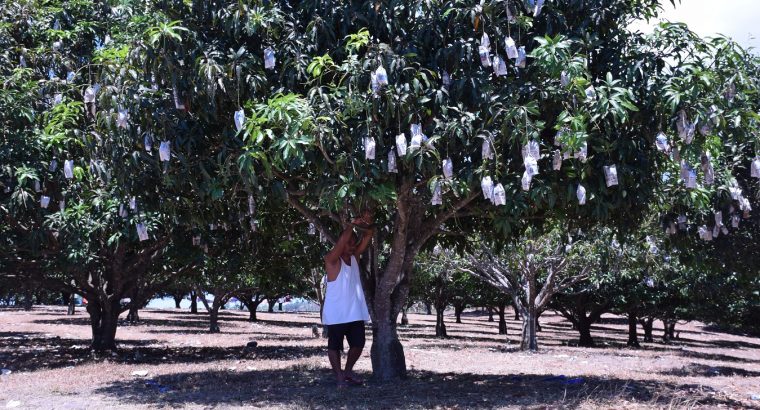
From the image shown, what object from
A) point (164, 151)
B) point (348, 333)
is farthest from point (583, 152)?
point (164, 151)

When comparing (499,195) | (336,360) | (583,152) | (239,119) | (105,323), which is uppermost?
(239,119)

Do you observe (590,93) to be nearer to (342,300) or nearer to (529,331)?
(342,300)

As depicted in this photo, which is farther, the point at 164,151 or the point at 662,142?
the point at 164,151

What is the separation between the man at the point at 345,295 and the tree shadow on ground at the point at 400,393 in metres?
0.66

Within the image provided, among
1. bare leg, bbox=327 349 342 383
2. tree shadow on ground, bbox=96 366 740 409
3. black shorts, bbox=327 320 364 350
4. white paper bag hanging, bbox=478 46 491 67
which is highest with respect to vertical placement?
white paper bag hanging, bbox=478 46 491 67

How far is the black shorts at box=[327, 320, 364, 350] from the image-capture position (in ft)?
27.0

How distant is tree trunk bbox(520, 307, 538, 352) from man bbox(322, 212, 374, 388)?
1566 cm

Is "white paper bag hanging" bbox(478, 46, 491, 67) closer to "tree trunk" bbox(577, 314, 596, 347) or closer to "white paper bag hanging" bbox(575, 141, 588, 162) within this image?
"white paper bag hanging" bbox(575, 141, 588, 162)

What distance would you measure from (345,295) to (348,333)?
19.1 inches

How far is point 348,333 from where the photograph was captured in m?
8.29

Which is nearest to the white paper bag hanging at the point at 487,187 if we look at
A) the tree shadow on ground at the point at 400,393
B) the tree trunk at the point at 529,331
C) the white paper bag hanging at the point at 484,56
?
the white paper bag hanging at the point at 484,56

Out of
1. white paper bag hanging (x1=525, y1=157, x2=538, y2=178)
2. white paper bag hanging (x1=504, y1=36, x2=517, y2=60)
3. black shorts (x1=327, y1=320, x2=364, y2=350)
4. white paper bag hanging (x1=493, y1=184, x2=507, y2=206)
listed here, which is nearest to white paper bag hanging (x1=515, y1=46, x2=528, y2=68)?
white paper bag hanging (x1=504, y1=36, x2=517, y2=60)

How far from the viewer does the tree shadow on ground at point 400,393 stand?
757cm

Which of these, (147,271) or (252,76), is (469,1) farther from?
(147,271)
